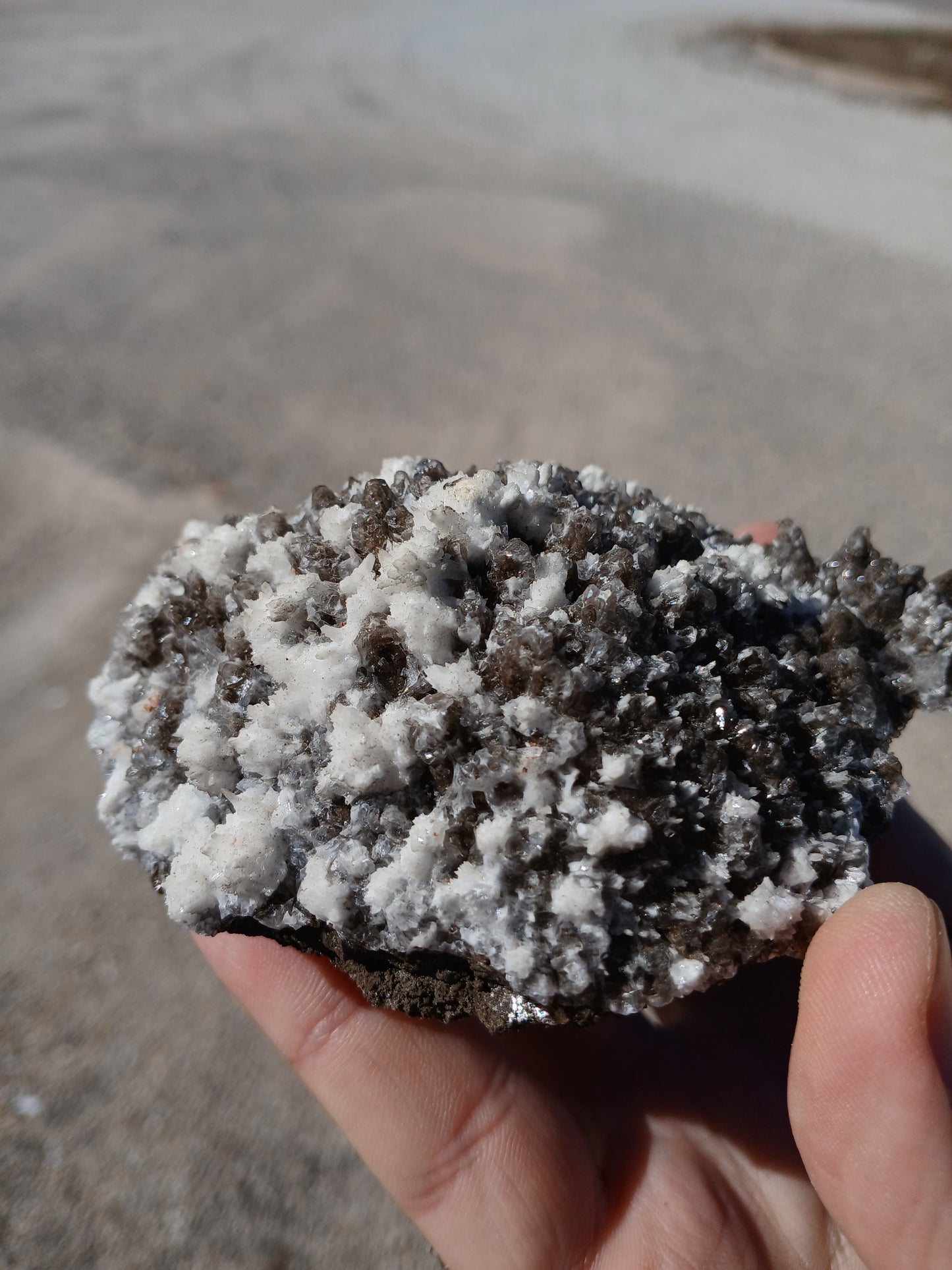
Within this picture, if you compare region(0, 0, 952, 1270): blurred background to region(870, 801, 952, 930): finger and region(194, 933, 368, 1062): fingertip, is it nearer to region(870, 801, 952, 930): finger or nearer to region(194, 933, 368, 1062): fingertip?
region(194, 933, 368, 1062): fingertip

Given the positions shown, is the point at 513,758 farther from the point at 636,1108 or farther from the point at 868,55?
the point at 868,55

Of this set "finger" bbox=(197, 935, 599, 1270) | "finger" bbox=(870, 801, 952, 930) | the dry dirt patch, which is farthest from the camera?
the dry dirt patch

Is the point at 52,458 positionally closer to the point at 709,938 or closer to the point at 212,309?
the point at 212,309

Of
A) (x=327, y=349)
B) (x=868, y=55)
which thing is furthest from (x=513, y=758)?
(x=868, y=55)

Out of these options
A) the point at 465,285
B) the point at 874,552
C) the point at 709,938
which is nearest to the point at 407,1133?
the point at 709,938

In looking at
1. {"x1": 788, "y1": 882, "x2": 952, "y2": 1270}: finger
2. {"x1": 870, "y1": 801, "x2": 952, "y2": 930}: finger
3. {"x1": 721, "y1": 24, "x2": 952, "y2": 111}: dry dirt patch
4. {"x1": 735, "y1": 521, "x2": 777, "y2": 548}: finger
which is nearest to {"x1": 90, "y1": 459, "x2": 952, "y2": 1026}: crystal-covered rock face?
{"x1": 788, "y1": 882, "x2": 952, "y2": 1270}: finger

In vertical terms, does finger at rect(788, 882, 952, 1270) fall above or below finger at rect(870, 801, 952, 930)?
above

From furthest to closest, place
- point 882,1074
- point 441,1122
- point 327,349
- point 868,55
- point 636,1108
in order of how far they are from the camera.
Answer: point 868,55, point 327,349, point 636,1108, point 441,1122, point 882,1074
